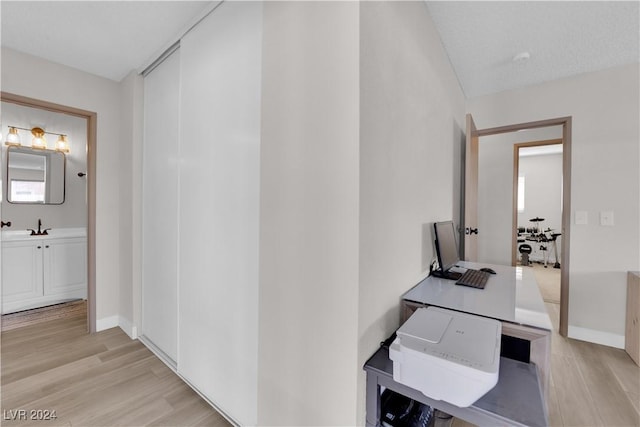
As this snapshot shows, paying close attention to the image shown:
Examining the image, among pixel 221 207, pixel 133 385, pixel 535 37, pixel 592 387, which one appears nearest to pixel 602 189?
pixel 535 37

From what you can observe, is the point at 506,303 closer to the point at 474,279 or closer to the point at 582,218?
the point at 474,279

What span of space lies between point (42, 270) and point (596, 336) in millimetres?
6053

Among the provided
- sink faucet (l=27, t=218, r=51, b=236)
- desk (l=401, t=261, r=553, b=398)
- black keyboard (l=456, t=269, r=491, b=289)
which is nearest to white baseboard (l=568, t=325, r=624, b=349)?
desk (l=401, t=261, r=553, b=398)

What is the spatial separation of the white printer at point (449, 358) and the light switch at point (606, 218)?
243 centimetres

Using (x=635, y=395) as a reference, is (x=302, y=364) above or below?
above

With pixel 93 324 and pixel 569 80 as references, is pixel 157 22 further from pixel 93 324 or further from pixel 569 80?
pixel 569 80

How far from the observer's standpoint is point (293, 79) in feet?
3.95

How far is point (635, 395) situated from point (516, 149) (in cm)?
300

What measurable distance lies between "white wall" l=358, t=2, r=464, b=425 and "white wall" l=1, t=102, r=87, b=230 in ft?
12.5

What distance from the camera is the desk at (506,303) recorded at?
3.56ft

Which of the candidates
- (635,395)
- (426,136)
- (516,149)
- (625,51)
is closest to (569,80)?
(625,51)

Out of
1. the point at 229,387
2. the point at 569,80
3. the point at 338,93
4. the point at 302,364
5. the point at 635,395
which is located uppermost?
the point at 569,80

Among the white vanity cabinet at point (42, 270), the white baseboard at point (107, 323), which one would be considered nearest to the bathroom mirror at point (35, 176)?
the white vanity cabinet at point (42, 270)

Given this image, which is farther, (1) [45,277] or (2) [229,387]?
(1) [45,277]
